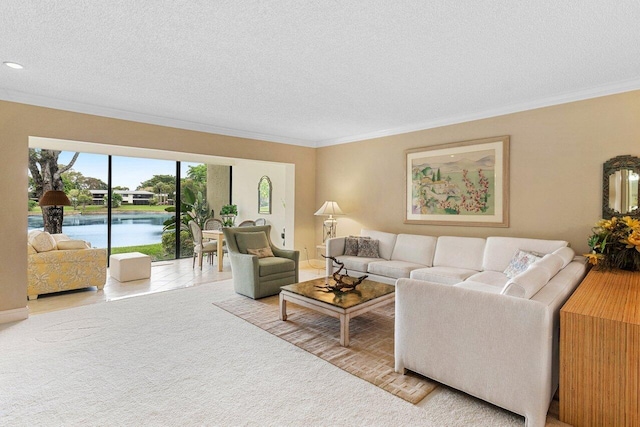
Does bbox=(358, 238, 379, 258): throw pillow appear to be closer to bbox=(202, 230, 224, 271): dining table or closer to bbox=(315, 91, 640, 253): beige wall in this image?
bbox=(315, 91, 640, 253): beige wall

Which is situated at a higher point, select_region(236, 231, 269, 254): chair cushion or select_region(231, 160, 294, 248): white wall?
select_region(231, 160, 294, 248): white wall

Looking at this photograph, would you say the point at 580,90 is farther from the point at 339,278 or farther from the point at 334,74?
the point at 339,278

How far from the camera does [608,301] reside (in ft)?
7.27

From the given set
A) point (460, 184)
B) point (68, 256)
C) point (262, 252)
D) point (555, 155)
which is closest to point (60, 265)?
point (68, 256)

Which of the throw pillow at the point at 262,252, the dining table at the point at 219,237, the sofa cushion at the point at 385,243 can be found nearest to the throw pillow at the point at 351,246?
the sofa cushion at the point at 385,243

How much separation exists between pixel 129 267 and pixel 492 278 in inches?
215

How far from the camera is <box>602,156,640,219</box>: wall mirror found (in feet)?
11.5

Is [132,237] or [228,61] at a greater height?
[228,61]

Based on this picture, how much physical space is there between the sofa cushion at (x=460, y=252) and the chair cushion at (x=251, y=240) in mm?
2613

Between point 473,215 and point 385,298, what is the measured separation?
6.99 ft

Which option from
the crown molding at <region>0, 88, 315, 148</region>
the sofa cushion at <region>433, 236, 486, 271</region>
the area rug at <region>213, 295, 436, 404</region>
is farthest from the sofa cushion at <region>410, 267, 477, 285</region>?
the crown molding at <region>0, 88, 315, 148</region>

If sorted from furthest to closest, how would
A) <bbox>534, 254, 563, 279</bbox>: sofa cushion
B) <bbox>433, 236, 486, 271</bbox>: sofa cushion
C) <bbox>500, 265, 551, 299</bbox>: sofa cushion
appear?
<bbox>433, 236, 486, 271</bbox>: sofa cushion → <bbox>534, 254, 563, 279</bbox>: sofa cushion → <bbox>500, 265, 551, 299</bbox>: sofa cushion

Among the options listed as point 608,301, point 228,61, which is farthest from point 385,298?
point 228,61

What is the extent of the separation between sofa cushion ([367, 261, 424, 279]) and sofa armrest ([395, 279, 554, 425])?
195 centimetres
